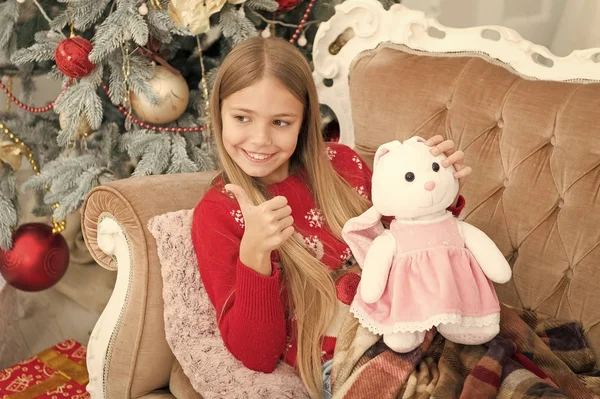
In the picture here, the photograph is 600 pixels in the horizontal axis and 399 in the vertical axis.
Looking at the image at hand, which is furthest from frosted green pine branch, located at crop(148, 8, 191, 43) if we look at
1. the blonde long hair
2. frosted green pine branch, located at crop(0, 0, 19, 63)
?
the blonde long hair

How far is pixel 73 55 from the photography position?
168cm

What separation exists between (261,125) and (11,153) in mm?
1095

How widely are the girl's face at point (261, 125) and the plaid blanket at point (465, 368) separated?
346 mm

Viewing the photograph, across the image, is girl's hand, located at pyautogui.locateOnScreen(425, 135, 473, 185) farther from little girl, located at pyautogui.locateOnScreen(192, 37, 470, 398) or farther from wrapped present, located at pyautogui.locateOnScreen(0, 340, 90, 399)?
wrapped present, located at pyautogui.locateOnScreen(0, 340, 90, 399)

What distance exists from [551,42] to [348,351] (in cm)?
109

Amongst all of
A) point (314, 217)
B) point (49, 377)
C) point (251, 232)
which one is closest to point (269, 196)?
point (314, 217)

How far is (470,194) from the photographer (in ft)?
4.71

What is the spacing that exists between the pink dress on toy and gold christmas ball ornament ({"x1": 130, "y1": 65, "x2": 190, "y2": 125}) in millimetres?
891

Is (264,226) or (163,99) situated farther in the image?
(163,99)

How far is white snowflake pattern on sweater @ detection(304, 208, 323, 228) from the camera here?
136 centimetres

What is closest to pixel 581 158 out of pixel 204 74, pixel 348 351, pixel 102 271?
pixel 348 351

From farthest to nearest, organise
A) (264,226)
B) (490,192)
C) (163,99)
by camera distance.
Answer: (163,99) → (490,192) → (264,226)

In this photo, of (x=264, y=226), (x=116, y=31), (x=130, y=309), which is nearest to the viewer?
(x=264, y=226)

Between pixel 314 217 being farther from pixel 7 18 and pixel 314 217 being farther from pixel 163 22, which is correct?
pixel 7 18
